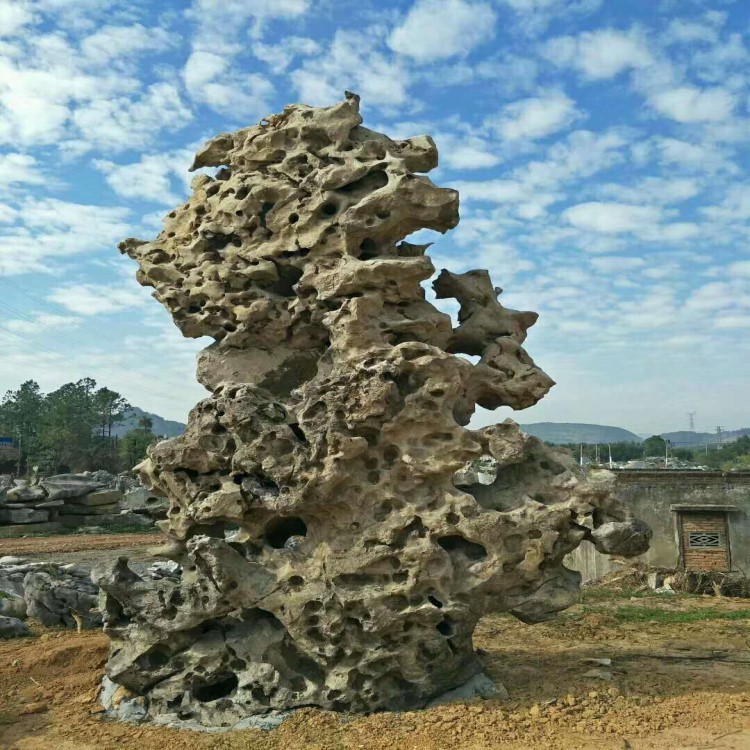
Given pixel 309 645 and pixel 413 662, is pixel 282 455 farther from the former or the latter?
pixel 413 662

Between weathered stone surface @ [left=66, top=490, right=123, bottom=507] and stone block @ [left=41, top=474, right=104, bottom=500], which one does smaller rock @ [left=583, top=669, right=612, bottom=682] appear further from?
weathered stone surface @ [left=66, top=490, right=123, bottom=507]

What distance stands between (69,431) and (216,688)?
58.4 meters

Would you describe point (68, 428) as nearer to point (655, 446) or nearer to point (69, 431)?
point (69, 431)

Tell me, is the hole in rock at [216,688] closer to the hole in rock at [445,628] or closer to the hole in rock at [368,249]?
the hole in rock at [445,628]

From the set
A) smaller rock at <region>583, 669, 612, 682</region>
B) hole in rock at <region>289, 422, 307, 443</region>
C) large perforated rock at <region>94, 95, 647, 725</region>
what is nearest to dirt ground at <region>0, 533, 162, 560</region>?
large perforated rock at <region>94, 95, 647, 725</region>

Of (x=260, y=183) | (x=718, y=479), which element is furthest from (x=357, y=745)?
(x=718, y=479)

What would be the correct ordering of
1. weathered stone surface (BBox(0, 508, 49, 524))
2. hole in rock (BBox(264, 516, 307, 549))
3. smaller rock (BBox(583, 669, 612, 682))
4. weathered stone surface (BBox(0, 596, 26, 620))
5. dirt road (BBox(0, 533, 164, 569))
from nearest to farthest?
hole in rock (BBox(264, 516, 307, 549)) < smaller rock (BBox(583, 669, 612, 682)) < weathered stone surface (BBox(0, 596, 26, 620)) < dirt road (BBox(0, 533, 164, 569)) < weathered stone surface (BBox(0, 508, 49, 524))

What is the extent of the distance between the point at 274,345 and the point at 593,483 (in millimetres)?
3579

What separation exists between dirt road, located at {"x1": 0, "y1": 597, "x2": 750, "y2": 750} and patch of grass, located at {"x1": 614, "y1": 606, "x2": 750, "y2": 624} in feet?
5.52

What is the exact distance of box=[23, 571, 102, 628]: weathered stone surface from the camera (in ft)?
35.1

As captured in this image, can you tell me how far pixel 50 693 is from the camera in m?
7.44

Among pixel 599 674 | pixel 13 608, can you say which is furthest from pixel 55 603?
pixel 599 674

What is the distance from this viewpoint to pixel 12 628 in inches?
392

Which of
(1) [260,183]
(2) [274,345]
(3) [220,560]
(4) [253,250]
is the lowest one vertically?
(3) [220,560]
